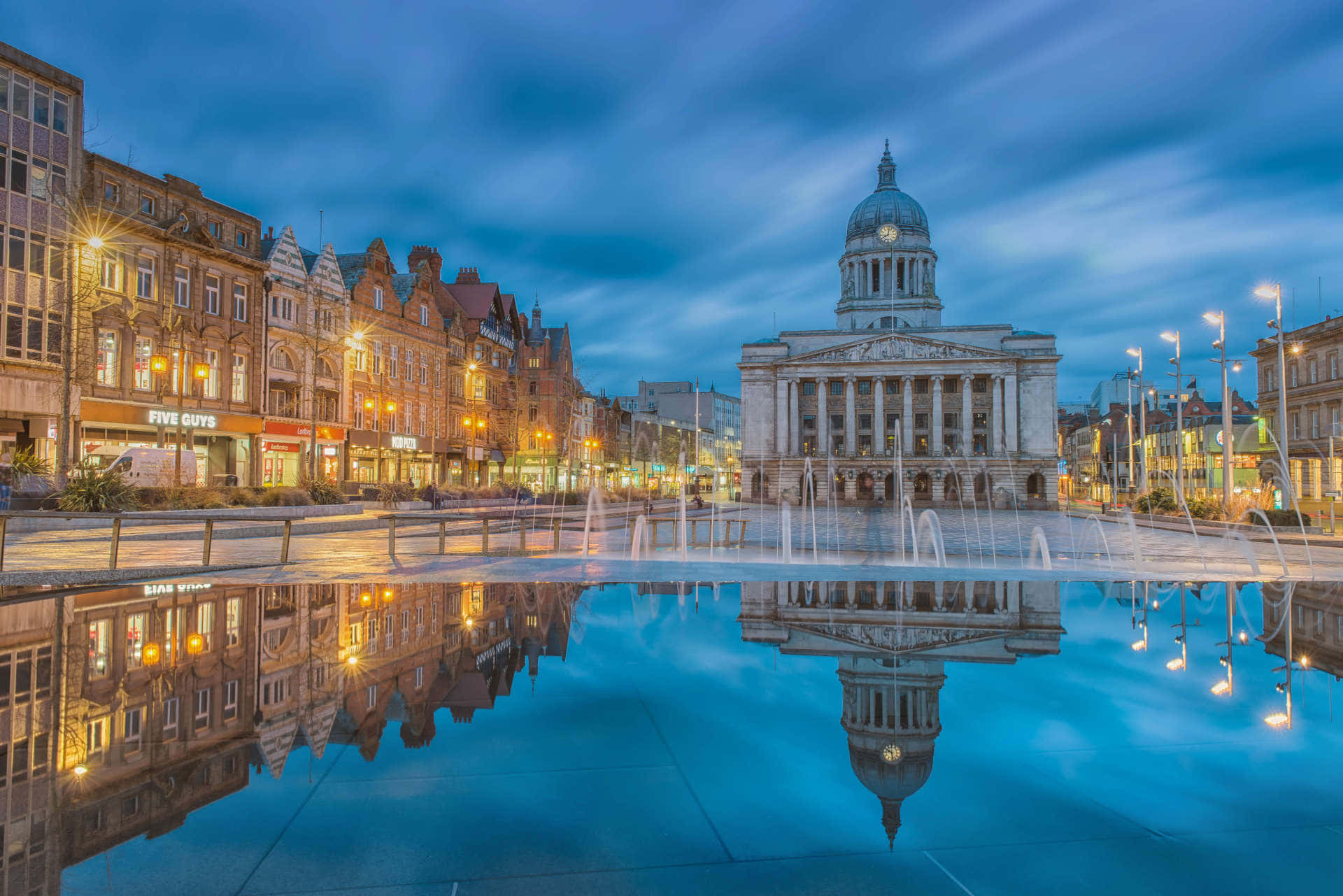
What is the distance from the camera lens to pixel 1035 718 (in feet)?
17.9

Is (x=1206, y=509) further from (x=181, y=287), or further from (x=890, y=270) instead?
(x=890, y=270)

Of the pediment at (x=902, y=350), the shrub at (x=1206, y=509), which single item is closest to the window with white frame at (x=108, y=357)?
the shrub at (x=1206, y=509)

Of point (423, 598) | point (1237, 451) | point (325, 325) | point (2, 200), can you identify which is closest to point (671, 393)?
point (1237, 451)

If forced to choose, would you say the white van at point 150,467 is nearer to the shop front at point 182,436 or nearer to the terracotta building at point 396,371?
the shop front at point 182,436

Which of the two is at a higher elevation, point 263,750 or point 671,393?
point 671,393

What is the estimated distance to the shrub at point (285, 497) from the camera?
1216 inches

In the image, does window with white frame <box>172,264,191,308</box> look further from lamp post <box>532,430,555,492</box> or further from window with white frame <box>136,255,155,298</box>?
lamp post <box>532,430,555,492</box>

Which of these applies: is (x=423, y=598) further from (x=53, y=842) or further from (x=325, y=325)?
(x=325, y=325)

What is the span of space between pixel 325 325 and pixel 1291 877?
5047 cm

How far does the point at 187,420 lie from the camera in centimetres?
3800

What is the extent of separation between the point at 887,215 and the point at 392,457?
85.2m

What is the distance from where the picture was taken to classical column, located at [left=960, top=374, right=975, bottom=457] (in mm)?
95438

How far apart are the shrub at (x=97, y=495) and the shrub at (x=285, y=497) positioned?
4.97 metres

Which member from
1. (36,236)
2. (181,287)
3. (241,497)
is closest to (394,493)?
(241,497)
